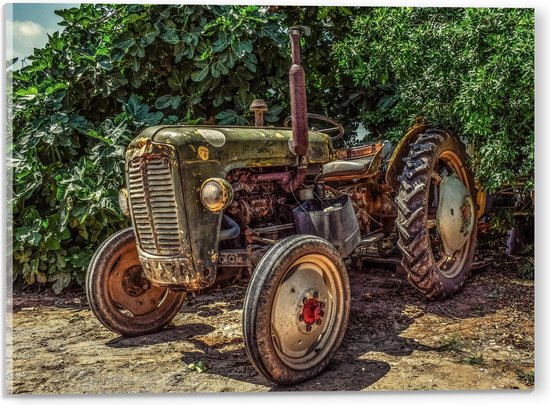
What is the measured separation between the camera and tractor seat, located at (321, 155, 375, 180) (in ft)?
11.3

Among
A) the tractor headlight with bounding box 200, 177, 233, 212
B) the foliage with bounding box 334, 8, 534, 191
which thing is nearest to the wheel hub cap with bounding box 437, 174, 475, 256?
the foliage with bounding box 334, 8, 534, 191

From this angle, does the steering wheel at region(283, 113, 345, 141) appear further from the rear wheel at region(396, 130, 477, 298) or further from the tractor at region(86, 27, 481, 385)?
the rear wheel at region(396, 130, 477, 298)

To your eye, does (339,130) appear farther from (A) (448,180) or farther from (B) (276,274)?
(B) (276,274)

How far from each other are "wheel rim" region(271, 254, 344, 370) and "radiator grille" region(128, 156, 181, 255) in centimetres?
51

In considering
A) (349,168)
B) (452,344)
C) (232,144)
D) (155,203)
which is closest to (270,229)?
(232,144)

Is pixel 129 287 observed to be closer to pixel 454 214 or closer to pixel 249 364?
pixel 249 364

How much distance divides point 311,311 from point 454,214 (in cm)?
143

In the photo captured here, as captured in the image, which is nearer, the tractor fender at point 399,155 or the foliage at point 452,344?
the foliage at point 452,344

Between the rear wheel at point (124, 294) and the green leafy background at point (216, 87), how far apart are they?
56 cm

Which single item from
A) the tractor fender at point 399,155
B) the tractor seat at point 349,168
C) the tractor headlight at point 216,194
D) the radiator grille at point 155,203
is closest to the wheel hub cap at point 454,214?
Answer: the tractor fender at point 399,155

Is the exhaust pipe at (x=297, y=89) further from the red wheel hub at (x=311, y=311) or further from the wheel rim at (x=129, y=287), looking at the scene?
the wheel rim at (x=129, y=287)

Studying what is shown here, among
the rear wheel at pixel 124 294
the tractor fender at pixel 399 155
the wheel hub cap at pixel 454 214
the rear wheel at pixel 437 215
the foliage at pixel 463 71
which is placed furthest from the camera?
the wheel hub cap at pixel 454 214

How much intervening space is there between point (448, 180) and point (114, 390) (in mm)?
2223

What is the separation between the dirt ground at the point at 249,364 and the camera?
2480 millimetres
